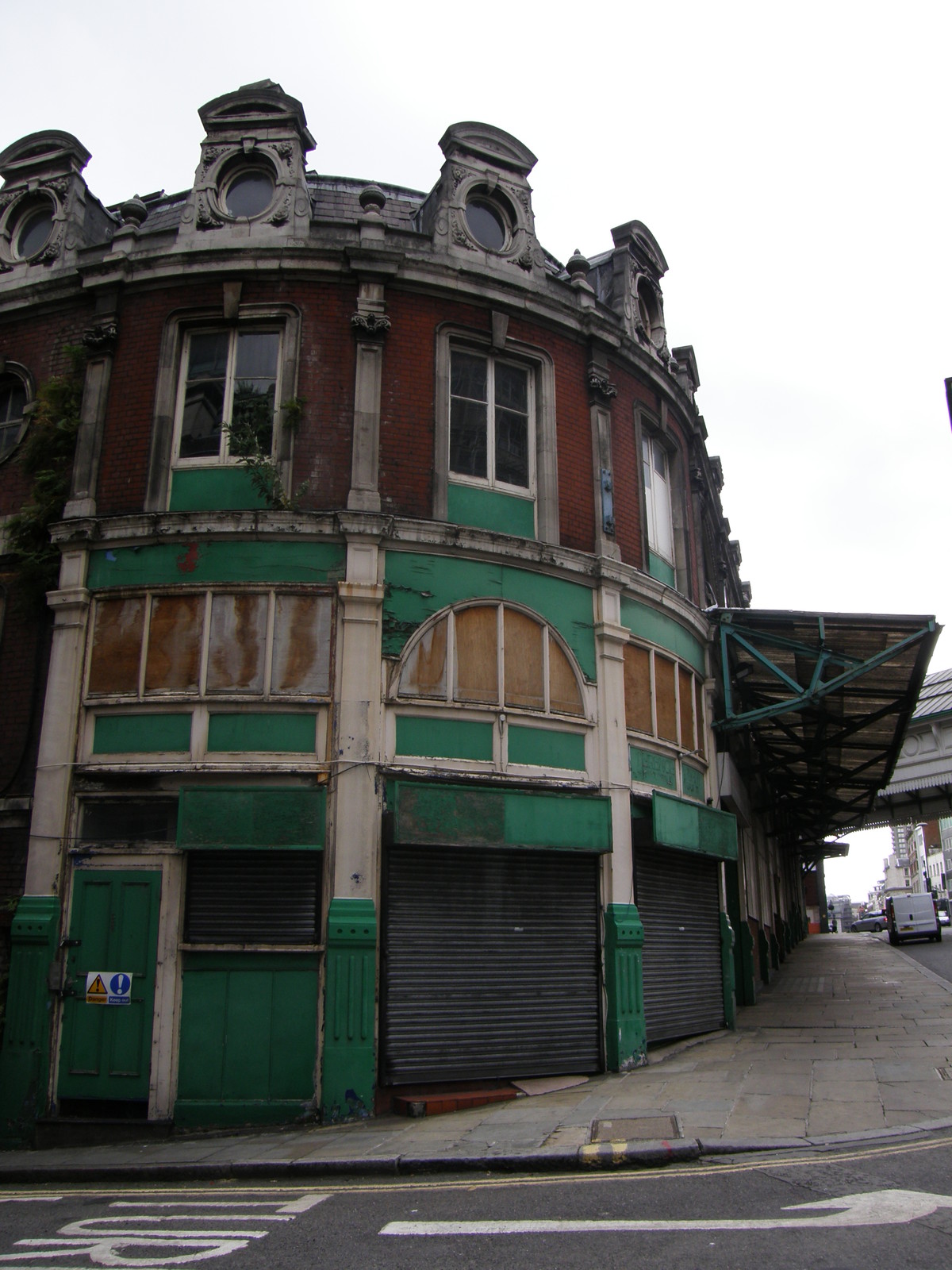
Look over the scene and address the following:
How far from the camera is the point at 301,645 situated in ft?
37.1

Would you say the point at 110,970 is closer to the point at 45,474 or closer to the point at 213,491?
the point at 213,491

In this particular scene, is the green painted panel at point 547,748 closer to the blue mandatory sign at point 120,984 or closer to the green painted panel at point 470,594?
the green painted panel at point 470,594

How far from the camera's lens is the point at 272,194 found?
1330cm

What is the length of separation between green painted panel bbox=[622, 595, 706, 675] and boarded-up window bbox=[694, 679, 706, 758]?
10.0 inches

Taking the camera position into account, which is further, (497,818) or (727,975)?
(727,975)

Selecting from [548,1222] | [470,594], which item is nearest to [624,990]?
[470,594]

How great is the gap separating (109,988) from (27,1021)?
91cm

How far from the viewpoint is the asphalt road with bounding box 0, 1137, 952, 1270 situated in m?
5.34

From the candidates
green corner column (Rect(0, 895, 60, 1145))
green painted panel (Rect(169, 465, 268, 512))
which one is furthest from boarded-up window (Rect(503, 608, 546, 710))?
green corner column (Rect(0, 895, 60, 1145))

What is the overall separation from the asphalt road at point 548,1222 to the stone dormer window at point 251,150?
36.5 ft

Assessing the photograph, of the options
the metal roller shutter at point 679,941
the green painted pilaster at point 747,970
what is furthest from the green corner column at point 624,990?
the green painted pilaster at point 747,970

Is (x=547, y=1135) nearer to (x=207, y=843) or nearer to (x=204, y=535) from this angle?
(x=207, y=843)

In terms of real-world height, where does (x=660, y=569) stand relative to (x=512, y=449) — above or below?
below

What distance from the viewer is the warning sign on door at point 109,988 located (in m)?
10.5
